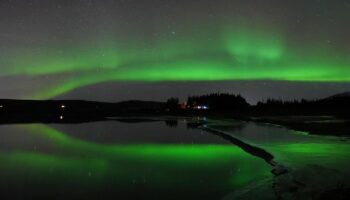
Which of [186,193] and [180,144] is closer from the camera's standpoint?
[186,193]

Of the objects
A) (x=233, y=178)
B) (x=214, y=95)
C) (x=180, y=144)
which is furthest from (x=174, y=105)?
(x=233, y=178)

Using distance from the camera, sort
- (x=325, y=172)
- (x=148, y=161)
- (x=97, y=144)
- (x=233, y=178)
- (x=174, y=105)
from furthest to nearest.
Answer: (x=174, y=105) < (x=97, y=144) < (x=148, y=161) < (x=233, y=178) < (x=325, y=172)

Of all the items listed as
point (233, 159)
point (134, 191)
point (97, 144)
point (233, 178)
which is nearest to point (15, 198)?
point (134, 191)

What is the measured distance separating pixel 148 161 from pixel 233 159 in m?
4.23

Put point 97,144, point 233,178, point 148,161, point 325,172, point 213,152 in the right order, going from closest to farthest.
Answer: point 325,172, point 233,178, point 148,161, point 213,152, point 97,144

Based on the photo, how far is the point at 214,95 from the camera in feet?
601

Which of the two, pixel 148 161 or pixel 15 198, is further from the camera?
pixel 148 161

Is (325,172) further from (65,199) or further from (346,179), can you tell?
(65,199)

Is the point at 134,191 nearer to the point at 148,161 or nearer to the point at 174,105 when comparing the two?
the point at 148,161

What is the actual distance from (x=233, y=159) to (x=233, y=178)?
561cm

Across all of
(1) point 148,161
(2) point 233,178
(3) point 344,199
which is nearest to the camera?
(3) point 344,199

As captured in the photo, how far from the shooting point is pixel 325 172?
1366 centimetres

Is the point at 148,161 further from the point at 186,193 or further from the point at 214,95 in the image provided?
the point at 214,95

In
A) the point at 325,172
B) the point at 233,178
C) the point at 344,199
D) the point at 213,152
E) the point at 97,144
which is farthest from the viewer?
the point at 97,144
